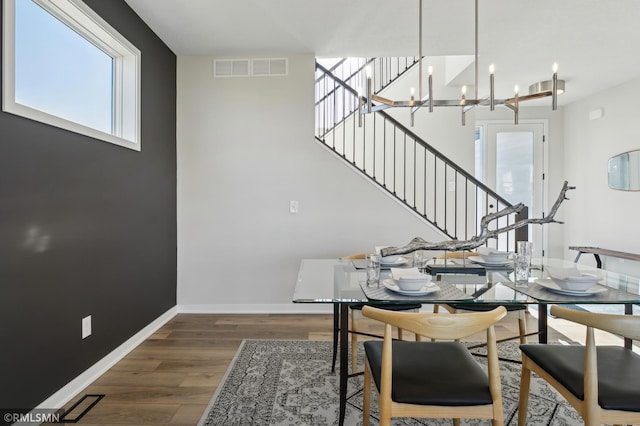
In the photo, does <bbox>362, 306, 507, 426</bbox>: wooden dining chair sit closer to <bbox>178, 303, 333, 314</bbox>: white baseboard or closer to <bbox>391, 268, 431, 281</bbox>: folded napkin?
<bbox>391, 268, 431, 281</bbox>: folded napkin

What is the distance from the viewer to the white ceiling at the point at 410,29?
2740 millimetres

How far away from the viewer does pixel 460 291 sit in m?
1.66

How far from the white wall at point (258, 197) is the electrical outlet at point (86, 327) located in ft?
4.70

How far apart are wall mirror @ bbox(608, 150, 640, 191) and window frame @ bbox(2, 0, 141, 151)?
17.7ft

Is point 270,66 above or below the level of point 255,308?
above

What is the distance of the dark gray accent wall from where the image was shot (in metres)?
1.74

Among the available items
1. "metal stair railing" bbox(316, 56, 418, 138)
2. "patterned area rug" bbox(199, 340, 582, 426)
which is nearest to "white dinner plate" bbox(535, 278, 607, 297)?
"patterned area rug" bbox(199, 340, 582, 426)

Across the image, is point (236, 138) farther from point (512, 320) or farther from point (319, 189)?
point (512, 320)

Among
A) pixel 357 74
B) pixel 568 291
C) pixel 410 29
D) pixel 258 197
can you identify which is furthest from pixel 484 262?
pixel 357 74

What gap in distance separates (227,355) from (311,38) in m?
2.88

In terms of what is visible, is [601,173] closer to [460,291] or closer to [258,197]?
[460,291]

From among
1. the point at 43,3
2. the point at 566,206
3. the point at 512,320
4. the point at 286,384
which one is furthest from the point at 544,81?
the point at 43,3

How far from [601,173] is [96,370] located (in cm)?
601

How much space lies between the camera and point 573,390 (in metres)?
1.29
